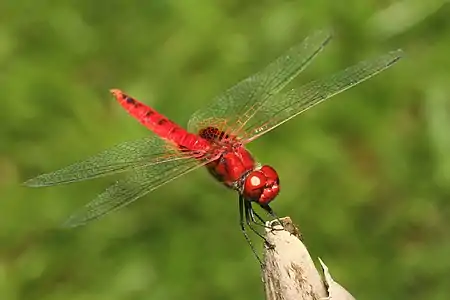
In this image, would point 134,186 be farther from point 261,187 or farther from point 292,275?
point 292,275

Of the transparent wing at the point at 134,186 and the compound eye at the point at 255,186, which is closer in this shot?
the compound eye at the point at 255,186

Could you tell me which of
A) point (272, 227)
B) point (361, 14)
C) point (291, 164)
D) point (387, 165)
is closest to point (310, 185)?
point (291, 164)

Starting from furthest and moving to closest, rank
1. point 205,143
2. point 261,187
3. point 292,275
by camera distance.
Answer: point 205,143 < point 261,187 < point 292,275

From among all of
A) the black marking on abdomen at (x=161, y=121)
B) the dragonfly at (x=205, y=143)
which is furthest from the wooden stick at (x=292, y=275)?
the black marking on abdomen at (x=161, y=121)

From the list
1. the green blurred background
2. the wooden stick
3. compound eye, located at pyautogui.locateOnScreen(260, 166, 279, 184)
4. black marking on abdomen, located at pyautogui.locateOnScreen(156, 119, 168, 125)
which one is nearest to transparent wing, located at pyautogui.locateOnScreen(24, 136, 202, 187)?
black marking on abdomen, located at pyautogui.locateOnScreen(156, 119, 168, 125)

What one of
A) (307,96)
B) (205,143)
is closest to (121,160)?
(205,143)

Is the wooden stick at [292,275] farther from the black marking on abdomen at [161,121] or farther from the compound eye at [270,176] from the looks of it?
the black marking on abdomen at [161,121]
